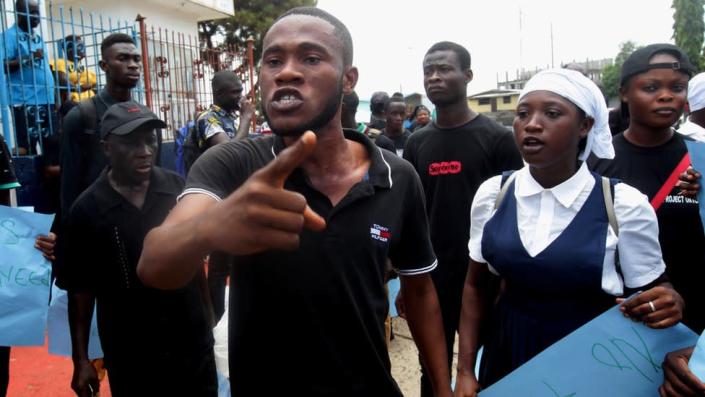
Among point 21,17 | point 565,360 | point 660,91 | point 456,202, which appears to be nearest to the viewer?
point 565,360

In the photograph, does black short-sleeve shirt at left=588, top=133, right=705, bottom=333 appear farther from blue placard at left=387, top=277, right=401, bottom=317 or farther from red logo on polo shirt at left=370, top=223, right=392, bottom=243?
blue placard at left=387, top=277, right=401, bottom=317

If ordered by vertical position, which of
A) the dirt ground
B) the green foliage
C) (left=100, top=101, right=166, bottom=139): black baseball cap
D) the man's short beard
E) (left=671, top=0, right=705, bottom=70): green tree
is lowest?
the dirt ground

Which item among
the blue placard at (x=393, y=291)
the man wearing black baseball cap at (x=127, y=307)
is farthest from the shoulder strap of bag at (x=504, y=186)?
the blue placard at (x=393, y=291)

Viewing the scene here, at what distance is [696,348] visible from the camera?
5.41ft

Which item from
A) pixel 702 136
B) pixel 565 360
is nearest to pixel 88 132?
pixel 565 360

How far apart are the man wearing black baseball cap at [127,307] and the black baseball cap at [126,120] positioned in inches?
9.1

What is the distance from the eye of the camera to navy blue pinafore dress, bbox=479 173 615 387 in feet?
6.27

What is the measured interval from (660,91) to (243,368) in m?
2.38

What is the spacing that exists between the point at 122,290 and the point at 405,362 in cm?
270

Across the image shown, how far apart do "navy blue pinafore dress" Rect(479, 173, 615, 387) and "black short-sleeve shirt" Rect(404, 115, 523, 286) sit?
119 cm

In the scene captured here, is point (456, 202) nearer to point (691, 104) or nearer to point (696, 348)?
point (691, 104)

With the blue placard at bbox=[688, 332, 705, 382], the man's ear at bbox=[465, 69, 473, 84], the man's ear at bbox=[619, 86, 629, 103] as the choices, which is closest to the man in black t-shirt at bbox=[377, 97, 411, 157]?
the man's ear at bbox=[465, 69, 473, 84]

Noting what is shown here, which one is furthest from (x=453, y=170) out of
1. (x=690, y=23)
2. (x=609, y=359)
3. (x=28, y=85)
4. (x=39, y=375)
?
(x=690, y=23)

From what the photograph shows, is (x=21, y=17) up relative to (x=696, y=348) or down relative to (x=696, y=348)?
up
